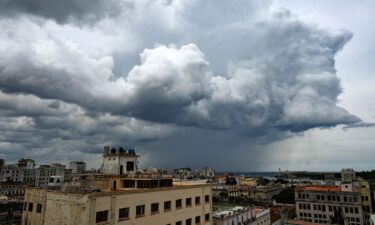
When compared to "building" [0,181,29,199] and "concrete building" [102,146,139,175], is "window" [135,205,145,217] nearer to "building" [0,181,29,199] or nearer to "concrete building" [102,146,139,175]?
"concrete building" [102,146,139,175]

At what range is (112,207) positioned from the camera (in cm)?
3325

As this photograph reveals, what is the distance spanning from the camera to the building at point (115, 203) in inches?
1231

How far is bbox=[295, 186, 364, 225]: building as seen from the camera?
9375cm

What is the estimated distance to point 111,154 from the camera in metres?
53.3

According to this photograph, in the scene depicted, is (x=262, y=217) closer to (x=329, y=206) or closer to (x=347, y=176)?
(x=329, y=206)

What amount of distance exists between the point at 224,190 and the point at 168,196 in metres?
113

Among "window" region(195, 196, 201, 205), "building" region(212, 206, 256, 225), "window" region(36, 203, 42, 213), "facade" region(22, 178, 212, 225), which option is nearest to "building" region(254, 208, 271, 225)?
"building" region(212, 206, 256, 225)

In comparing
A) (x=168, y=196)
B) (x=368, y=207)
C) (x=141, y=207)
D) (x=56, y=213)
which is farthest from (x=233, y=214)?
(x=368, y=207)

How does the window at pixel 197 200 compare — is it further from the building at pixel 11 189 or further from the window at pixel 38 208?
the building at pixel 11 189

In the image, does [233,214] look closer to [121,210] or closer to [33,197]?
[121,210]

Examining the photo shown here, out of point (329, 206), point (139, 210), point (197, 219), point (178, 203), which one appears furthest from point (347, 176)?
point (139, 210)

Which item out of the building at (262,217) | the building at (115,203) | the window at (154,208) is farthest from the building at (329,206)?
the window at (154,208)

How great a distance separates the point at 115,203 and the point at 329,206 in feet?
289

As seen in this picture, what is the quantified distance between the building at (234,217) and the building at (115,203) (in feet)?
48.9
